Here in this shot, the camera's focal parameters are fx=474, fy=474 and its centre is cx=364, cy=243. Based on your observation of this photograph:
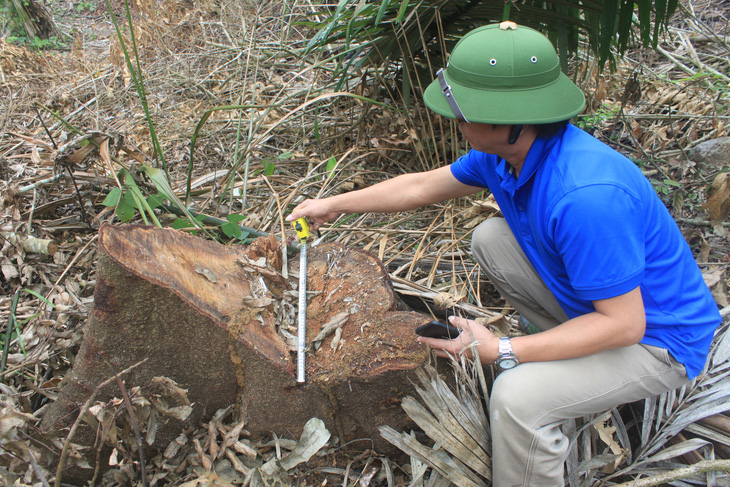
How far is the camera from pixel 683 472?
1.50 m

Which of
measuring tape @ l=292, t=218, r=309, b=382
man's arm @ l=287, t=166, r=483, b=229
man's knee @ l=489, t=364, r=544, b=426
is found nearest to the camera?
man's knee @ l=489, t=364, r=544, b=426

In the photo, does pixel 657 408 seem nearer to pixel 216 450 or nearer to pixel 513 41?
pixel 513 41

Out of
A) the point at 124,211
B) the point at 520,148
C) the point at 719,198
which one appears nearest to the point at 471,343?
the point at 520,148

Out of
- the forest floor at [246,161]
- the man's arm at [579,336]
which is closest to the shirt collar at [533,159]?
the man's arm at [579,336]

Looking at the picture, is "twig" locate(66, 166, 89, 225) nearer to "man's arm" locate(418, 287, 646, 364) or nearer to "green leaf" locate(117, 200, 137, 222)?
"green leaf" locate(117, 200, 137, 222)

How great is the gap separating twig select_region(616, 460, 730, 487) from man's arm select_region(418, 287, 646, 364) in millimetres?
457

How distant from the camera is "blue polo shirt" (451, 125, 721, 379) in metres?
1.31

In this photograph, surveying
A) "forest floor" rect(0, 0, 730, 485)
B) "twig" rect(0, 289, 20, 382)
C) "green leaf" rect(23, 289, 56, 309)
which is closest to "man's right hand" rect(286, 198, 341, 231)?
Result: "forest floor" rect(0, 0, 730, 485)

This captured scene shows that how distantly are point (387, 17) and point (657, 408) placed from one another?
267cm

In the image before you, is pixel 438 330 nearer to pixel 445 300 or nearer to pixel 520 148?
pixel 445 300

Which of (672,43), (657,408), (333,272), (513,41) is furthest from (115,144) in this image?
(672,43)

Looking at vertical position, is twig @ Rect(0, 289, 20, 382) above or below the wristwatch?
above

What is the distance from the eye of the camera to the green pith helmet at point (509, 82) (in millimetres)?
1371

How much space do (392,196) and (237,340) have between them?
3.02 feet
